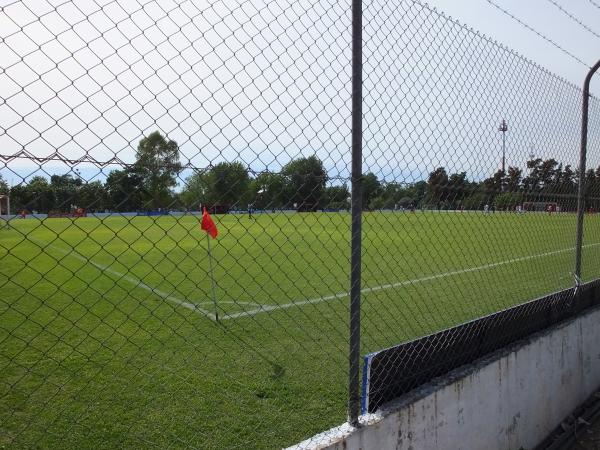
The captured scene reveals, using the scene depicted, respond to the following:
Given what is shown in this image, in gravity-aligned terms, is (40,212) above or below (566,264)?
above

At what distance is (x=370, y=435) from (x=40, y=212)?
192 cm

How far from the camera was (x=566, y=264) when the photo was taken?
11.4 meters

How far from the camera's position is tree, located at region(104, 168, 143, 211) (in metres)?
1.92

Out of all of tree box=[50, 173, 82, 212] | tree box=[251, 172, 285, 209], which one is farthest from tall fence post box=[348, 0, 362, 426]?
tree box=[50, 173, 82, 212]

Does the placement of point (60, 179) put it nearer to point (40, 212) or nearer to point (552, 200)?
point (40, 212)

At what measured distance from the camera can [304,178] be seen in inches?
97.4

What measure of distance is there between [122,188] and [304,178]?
36.6 inches

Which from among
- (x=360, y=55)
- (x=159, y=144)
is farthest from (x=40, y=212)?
(x=360, y=55)

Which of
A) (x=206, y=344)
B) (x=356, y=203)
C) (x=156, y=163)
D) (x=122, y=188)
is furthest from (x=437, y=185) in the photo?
(x=206, y=344)

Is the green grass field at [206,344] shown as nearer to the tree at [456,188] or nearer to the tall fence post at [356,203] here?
the tree at [456,188]

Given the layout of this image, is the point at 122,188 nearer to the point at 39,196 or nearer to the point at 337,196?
the point at 39,196

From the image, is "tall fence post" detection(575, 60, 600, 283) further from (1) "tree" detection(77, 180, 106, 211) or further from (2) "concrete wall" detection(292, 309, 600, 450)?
(1) "tree" detection(77, 180, 106, 211)

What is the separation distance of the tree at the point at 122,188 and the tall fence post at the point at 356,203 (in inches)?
42.9

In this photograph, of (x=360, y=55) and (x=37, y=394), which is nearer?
(x=360, y=55)
